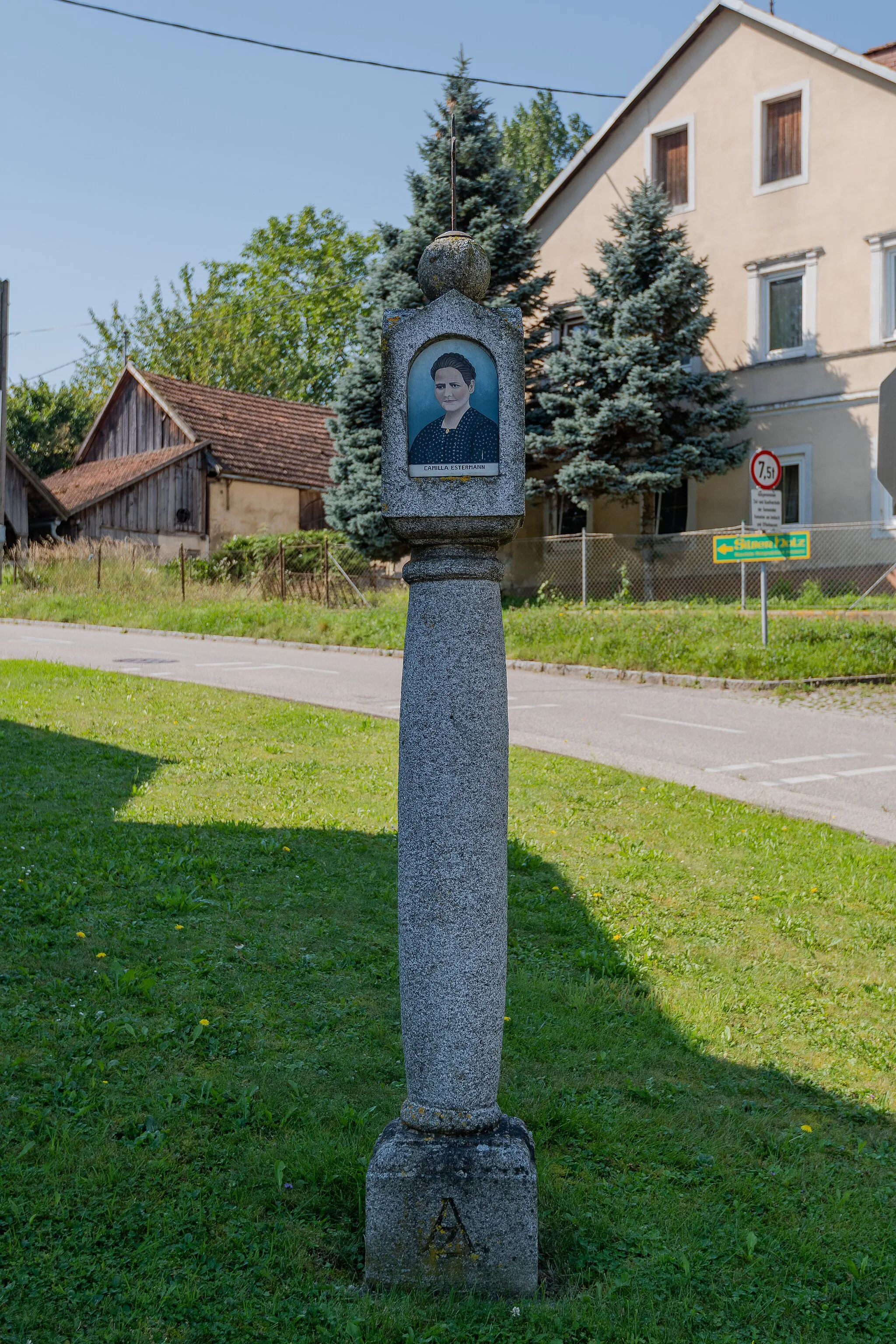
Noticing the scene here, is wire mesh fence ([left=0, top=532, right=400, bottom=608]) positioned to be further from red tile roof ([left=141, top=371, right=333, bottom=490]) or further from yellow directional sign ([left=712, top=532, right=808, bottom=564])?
yellow directional sign ([left=712, top=532, right=808, bottom=564])

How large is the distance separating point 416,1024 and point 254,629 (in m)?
20.0

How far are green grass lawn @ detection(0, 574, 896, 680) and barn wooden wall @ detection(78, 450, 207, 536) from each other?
1183 centimetres

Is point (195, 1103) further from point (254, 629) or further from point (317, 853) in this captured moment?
point (254, 629)

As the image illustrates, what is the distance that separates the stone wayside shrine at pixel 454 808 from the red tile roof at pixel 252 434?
3517cm

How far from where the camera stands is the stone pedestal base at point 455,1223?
121 inches

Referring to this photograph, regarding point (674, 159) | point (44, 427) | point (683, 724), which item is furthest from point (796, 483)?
point (44, 427)

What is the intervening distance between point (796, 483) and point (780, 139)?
7.38 meters

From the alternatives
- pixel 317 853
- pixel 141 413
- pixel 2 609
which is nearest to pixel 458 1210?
pixel 317 853

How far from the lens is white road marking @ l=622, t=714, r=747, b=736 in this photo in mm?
12359

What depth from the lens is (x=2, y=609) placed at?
89.0ft

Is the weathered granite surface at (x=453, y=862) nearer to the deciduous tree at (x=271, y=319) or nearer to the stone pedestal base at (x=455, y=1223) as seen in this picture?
the stone pedestal base at (x=455, y=1223)

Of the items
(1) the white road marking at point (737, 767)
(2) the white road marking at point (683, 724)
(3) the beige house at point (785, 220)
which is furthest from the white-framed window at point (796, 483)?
(1) the white road marking at point (737, 767)

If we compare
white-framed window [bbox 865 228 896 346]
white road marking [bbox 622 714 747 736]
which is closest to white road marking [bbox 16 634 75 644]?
white road marking [bbox 622 714 747 736]

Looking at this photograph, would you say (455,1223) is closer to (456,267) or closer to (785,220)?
(456,267)
